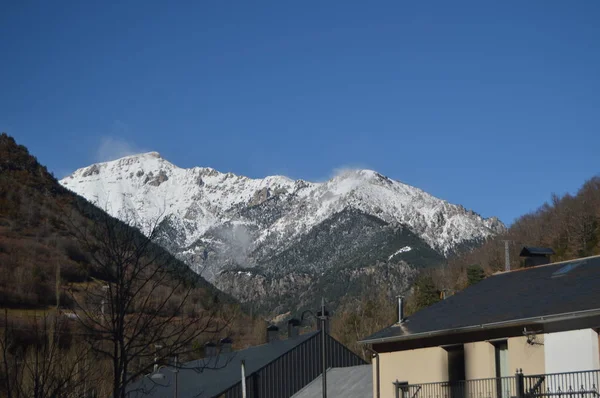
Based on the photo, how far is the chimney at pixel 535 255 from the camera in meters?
34.9

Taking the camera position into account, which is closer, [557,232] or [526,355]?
[526,355]

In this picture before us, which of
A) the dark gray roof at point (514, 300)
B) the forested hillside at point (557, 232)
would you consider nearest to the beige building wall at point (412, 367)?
the dark gray roof at point (514, 300)

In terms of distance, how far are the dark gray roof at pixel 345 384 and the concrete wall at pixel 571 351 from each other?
42.7ft

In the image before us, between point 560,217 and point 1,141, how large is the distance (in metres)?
112

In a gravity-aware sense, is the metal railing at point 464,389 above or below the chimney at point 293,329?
below

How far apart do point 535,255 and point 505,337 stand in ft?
27.1

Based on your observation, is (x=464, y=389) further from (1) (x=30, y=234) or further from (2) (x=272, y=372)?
(1) (x=30, y=234)

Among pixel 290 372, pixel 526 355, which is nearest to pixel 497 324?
pixel 526 355

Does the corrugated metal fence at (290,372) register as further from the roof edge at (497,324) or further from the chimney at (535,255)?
the chimney at (535,255)

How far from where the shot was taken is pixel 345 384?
135 ft

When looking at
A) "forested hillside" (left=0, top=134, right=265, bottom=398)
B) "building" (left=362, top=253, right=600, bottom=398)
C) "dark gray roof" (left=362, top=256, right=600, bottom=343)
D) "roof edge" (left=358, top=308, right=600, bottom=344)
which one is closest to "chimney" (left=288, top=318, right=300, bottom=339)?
"forested hillside" (left=0, top=134, right=265, bottom=398)

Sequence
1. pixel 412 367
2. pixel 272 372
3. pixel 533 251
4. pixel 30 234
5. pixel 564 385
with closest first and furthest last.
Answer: pixel 564 385 < pixel 412 367 < pixel 533 251 < pixel 272 372 < pixel 30 234

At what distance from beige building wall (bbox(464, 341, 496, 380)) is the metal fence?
14.5 inches

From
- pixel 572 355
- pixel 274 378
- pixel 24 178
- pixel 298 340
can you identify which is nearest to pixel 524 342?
pixel 572 355
